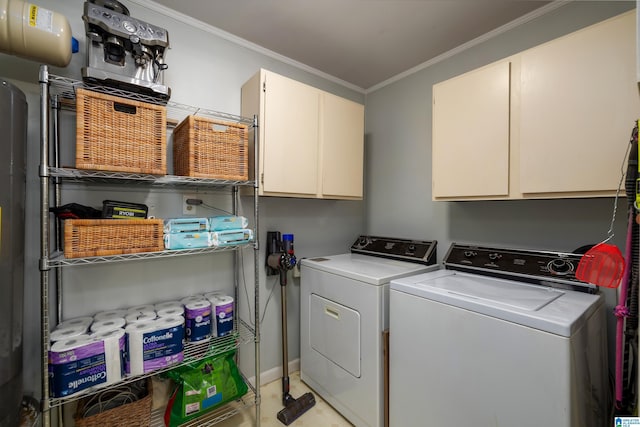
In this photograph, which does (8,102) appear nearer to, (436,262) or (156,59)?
(156,59)

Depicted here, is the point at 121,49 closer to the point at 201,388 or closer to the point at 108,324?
the point at 108,324

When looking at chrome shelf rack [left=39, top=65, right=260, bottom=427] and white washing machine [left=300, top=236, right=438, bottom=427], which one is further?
white washing machine [left=300, top=236, right=438, bottom=427]

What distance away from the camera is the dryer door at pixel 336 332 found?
1.67 meters

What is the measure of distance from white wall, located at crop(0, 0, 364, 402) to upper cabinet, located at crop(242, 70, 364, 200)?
11.6 inches

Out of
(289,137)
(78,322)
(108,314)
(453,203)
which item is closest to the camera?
(78,322)

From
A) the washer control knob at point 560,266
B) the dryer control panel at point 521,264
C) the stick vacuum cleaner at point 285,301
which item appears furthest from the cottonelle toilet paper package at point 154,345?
the washer control knob at point 560,266

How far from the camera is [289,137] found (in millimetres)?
1881

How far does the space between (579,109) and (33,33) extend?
96.2 inches

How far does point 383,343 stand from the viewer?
1.55 m

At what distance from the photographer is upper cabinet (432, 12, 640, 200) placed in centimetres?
121

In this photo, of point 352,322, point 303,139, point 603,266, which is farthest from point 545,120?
point 352,322

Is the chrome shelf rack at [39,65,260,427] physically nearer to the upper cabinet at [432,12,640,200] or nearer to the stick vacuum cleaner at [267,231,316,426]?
the stick vacuum cleaner at [267,231,316,426]

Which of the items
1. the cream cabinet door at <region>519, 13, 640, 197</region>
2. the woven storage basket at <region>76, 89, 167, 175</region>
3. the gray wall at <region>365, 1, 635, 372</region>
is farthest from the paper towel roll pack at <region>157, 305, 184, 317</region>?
the cream cabinet door at <region>519, 13, 640, 197</region>

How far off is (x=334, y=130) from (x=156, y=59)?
3.99 ft
